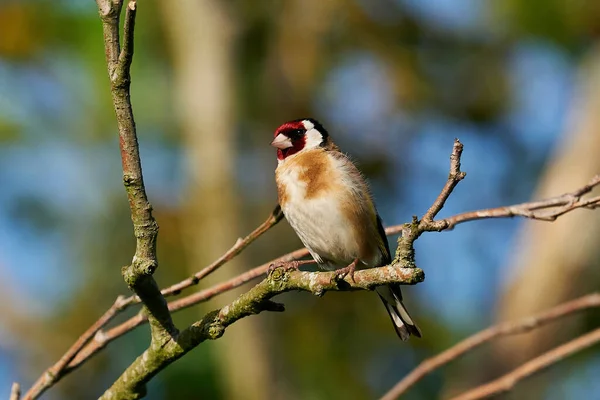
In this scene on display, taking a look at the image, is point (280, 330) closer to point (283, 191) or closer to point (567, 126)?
point (567, 126)

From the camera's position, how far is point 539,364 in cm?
225

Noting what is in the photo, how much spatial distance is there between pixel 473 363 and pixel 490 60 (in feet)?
16.0

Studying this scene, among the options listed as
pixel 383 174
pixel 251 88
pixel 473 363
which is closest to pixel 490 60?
pixel 383 174

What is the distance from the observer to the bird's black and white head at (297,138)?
13.8 feet

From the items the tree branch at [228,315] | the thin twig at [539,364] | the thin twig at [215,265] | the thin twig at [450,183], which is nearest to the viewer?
the thin twig at [450,183]

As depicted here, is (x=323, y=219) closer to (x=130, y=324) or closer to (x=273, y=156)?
(x=130, y=324)

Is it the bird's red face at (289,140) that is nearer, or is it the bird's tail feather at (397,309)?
the bird's tail feather at (397,309)

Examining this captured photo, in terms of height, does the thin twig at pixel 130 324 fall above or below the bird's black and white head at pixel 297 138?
below

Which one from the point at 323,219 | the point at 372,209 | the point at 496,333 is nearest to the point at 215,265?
the point at 496,333

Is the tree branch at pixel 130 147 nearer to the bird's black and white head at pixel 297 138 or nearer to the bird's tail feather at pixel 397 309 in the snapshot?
the bird's tail feather at pixel 397 309

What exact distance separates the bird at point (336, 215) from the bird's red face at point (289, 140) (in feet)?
0.98

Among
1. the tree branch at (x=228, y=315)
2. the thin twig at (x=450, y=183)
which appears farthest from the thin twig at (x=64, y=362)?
the thin twig at (x=450, y=183)

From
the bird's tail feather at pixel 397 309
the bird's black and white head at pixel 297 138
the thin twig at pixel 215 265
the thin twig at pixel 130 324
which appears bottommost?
the bird's tail feather at pixel 397 309

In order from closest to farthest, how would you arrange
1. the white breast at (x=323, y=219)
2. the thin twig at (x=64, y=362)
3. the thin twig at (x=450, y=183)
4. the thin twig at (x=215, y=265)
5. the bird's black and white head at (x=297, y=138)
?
the thin twig at (x=450, y=183) → the thin twig at (x=64, y=362) → the thin twig at (x=215, y=265) → the white breast at (x=323, y=219) → the bird's black and white head at (x=297, y=138)
